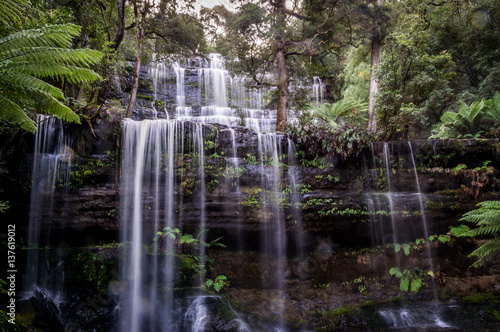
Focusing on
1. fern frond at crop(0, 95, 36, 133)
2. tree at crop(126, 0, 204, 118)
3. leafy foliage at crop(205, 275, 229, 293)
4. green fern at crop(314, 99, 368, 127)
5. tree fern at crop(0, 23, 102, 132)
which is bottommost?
leafy foliage at crop(205, 275, 229, 293)

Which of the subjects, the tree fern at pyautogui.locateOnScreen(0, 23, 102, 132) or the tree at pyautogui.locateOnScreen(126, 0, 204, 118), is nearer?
the tree fern at pyautogui.locateOnScreen(0, 23, 102, 132)

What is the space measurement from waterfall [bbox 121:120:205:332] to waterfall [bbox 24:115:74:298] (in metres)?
1.63

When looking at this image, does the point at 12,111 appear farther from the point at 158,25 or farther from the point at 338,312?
the point at 158,25

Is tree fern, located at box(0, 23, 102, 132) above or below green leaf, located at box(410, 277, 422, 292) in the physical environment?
above

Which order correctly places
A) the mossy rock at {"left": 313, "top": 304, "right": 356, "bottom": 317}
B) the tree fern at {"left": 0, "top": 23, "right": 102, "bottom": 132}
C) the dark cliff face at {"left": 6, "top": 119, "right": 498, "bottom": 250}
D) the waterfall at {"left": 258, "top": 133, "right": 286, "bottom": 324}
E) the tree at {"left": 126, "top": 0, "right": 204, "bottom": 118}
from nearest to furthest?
the tree fern at {"left": 0, "top": 23, "right": 102, "bottom": 132} < the mossy rock at {"left": 313, "top": 304, "right": 356, "bottom": 317} < the dark cliff face at {"left": 6, "top": 119, "right": 498, "bottom": 250} < the waterfall at {"left": 258, "top": 133, "right": 286, "bottom": 324} < the tree at {"left": 126, "top": 0, "right": 204, "bottom": 118}

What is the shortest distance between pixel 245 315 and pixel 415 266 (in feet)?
17.0

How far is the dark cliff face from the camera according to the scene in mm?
7207

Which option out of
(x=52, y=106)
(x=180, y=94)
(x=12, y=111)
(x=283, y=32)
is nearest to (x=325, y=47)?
(x=283, y=32)

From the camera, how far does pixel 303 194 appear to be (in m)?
7.89

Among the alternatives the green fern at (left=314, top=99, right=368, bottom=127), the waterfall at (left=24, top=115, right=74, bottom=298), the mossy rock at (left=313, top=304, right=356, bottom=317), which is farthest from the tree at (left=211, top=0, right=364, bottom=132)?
the waterfall at (left=24, top=115, right=74, bottom=298)

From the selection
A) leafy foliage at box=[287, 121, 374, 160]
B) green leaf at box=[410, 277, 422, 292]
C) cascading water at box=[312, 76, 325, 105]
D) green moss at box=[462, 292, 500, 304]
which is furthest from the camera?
cascading water at box=[312, 76, 325, 105]

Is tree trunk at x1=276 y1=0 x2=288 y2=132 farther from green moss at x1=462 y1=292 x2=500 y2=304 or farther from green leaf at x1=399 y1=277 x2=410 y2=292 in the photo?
green moss at x1=462 y1=292 x2=500 y2=304

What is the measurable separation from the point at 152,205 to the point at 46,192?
278cm

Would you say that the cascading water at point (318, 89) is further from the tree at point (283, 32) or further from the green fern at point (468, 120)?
the green fern at point (468, 120)
